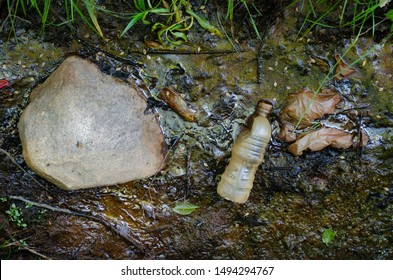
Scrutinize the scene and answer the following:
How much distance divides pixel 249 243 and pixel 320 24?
1.51 m

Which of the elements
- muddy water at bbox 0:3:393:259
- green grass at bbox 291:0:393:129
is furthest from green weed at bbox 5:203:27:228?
green grass at bbox 291:0:393:129

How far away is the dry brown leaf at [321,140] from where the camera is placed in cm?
263

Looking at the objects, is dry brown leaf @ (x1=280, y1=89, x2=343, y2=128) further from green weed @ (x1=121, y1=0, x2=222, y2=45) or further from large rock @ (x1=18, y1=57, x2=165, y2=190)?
large rock @ (x1=18, y1=57, x2=165, y2=190)

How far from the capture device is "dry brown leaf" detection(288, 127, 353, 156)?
8.64 feet

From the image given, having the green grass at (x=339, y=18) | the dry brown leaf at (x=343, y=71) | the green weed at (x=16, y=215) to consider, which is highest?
the green grass at (x=339, y=18)

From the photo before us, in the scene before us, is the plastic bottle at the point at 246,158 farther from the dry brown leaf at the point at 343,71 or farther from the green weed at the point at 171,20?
the green weed at the point at 171,20

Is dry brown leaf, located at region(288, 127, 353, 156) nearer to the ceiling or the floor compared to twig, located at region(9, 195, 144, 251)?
nearer to the ceiling

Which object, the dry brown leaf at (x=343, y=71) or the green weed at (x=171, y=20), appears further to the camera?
the dry brown leaf at (x=343, y=71)

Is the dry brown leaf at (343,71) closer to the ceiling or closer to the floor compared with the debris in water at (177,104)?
closer to the ceiling

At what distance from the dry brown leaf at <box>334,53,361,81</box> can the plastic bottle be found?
487 mm

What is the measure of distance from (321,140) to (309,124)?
0.42 ft

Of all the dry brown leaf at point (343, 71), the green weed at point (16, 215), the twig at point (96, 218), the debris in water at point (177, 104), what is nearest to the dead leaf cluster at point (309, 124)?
the dry brown leaf at point (343, 71)

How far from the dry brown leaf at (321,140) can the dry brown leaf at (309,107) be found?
0.09m

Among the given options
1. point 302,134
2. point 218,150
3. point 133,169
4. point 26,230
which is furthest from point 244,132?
point 26,230
